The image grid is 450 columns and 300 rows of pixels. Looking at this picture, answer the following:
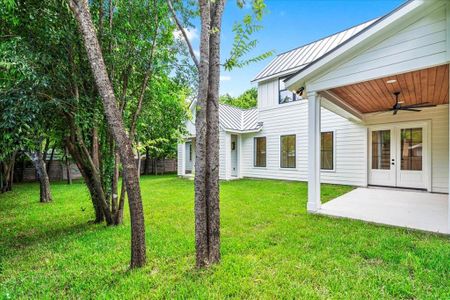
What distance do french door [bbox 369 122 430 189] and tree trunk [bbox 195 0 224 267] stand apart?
7.98m

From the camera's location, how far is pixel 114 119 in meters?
2.55

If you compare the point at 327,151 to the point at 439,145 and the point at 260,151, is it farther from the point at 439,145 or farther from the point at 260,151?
the point at 439,145

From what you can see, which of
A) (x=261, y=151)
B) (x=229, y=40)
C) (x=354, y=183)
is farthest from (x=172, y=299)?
(x=261, y=151)

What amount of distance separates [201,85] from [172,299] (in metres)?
2.22

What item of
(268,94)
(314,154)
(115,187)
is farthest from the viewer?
(268,94)

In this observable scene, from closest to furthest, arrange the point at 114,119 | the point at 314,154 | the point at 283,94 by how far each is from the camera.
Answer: the point at 114,119
the point at 314,154
the point at 283,94

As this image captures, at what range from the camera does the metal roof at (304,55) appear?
32.6 feet

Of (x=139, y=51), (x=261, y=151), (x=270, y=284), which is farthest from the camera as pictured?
(x=261, y=151)

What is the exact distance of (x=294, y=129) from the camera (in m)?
10.1

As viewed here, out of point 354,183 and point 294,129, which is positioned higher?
point 294,129

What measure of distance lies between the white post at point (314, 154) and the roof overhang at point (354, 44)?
0.47 metres

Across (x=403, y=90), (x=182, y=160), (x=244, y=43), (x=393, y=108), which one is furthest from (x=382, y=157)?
(x=182, y=160)

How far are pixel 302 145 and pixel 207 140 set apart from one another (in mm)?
8042

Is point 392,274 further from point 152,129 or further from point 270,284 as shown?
point 152,129
